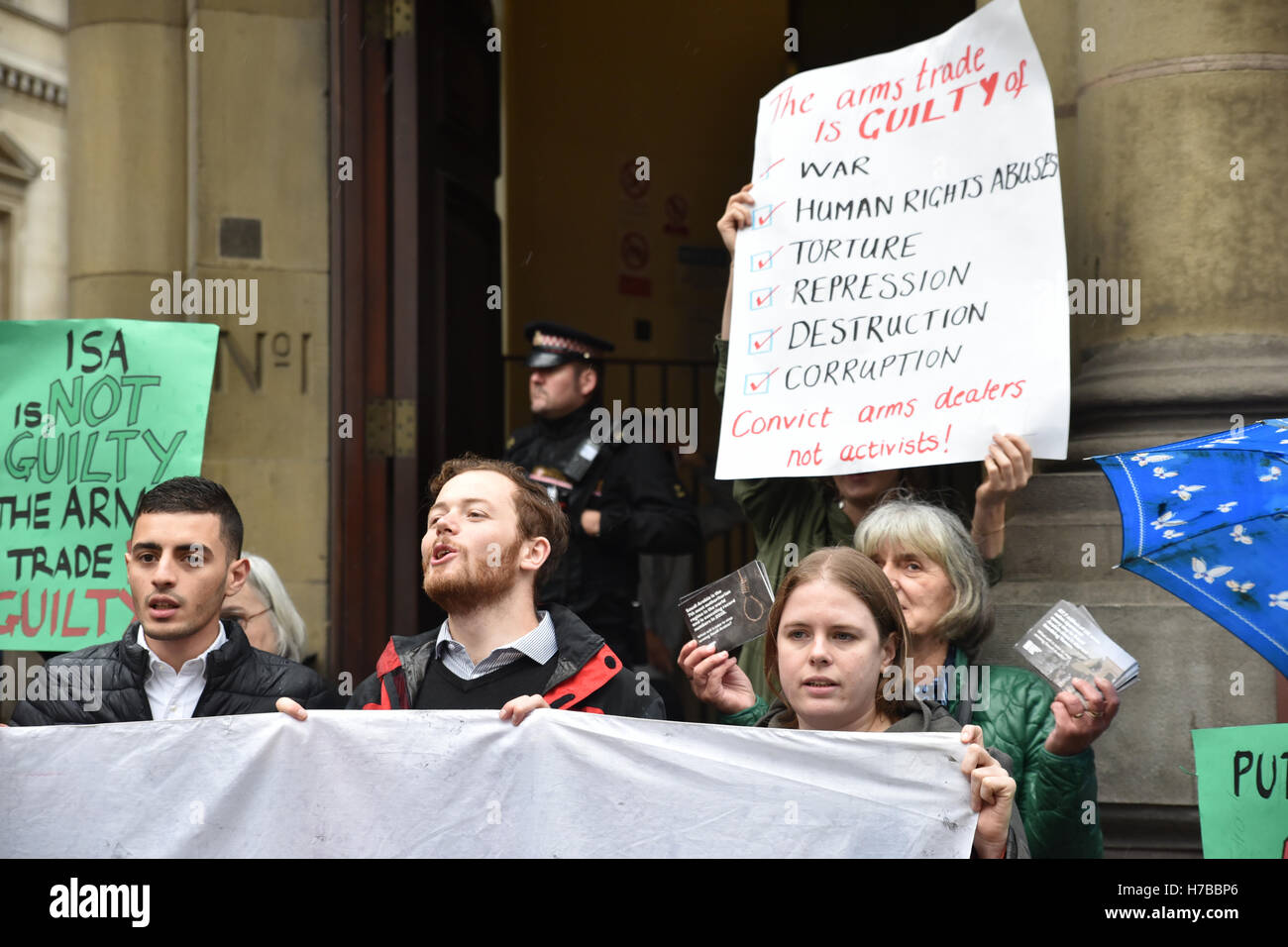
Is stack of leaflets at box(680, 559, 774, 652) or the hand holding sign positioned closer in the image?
stack of leaflets at box(680, 559, 774, 652)

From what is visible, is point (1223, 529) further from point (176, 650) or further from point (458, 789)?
point (176, 650)

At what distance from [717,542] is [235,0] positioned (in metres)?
4.93

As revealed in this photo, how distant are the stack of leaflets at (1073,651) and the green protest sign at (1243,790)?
249 millimetres

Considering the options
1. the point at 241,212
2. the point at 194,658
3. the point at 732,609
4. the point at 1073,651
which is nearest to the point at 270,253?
the point at 241,212

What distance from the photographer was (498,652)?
3365 mm

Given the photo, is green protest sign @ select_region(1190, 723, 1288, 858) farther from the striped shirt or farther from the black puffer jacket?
the black puffer jacket

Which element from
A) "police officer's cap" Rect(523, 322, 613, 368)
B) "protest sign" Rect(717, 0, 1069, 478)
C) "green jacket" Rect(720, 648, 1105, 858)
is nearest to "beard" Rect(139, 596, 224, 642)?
"green jacket" Rect(720, 648, 1105, 858)

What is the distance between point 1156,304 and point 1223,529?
1905 millimetres

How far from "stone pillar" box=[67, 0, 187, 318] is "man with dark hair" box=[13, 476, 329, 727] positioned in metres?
3.27

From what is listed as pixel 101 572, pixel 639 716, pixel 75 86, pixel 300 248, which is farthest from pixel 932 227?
pixel 75 86

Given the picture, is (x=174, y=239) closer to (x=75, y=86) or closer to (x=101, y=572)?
(x=75, y=86)

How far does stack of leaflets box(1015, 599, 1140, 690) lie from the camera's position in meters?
3.04

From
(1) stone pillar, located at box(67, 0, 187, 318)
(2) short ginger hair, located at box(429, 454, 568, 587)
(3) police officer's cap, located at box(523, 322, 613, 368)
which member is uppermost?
(1) stone pillar, located at box(67, 0, 187, 318)

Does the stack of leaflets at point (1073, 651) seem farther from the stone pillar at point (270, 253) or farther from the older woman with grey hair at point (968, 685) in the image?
the stone pillar at point (270, 253)
